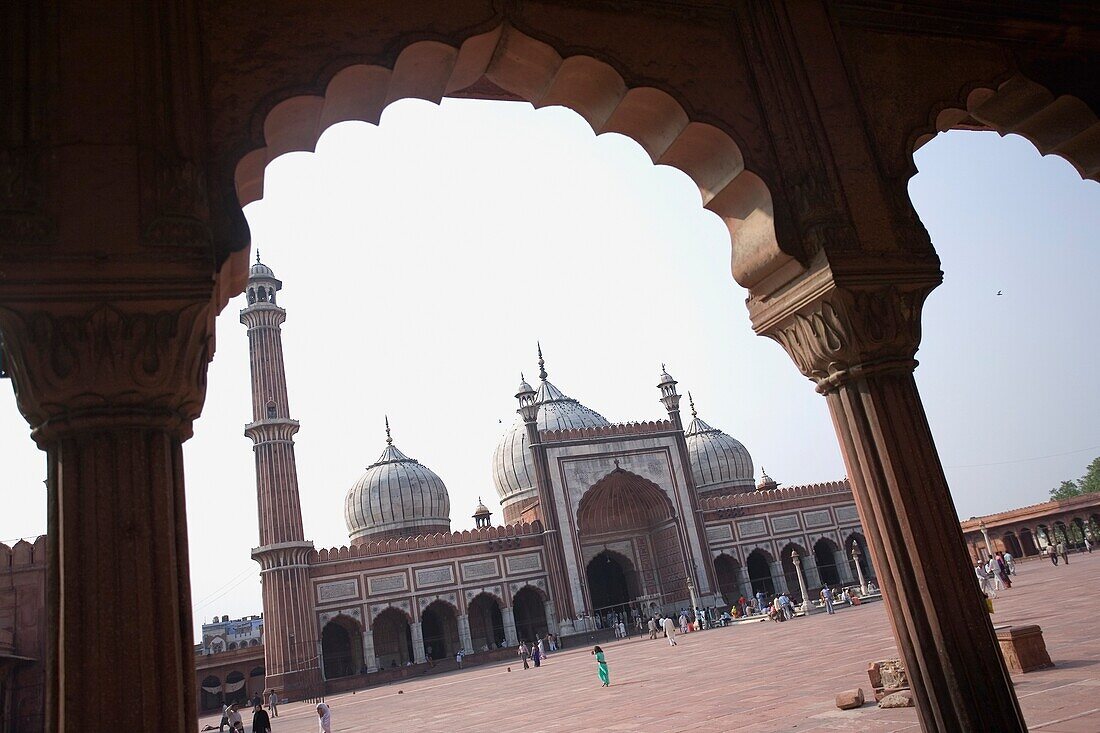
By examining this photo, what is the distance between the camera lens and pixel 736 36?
147 inches

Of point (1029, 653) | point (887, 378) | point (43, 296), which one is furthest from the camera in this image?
point (1029, 653)

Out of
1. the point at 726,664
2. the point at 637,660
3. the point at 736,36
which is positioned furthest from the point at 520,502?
the point at 736,36

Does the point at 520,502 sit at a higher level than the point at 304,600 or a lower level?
higher

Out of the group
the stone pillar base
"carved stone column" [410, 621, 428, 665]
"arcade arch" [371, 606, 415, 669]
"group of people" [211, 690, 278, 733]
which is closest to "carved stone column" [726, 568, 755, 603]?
"carved stone column" [410, 621, 428, 665]

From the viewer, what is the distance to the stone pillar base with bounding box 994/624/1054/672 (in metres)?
5.57

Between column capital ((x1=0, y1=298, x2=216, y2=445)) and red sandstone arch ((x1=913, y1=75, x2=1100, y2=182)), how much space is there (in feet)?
11.3

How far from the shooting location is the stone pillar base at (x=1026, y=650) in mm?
5570

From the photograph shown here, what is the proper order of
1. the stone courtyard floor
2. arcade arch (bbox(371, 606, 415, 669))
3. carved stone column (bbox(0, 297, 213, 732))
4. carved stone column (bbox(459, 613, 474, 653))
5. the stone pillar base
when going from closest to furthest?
carved stone column (bbox(0, 297, 213, 732)), the stone courtyard floor, the stone pillar base, carved stone column (bbox(459, 613, 474, 653)), arcade arch (bbox(371, 606, 415, 669))

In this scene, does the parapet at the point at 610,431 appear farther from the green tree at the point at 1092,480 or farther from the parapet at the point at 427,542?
the green tree at the point at 1092,480

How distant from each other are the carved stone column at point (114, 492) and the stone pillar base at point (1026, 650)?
5435mm

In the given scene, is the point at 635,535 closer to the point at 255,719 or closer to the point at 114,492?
the point at 255,719

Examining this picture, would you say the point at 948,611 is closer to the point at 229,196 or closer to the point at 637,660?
the point at 229,196

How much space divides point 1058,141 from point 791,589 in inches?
1112

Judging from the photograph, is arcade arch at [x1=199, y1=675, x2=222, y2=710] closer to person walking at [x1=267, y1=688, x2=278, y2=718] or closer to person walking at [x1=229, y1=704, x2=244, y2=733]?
person walking at [x1=267, y1=688, x2=278, y2=718]
